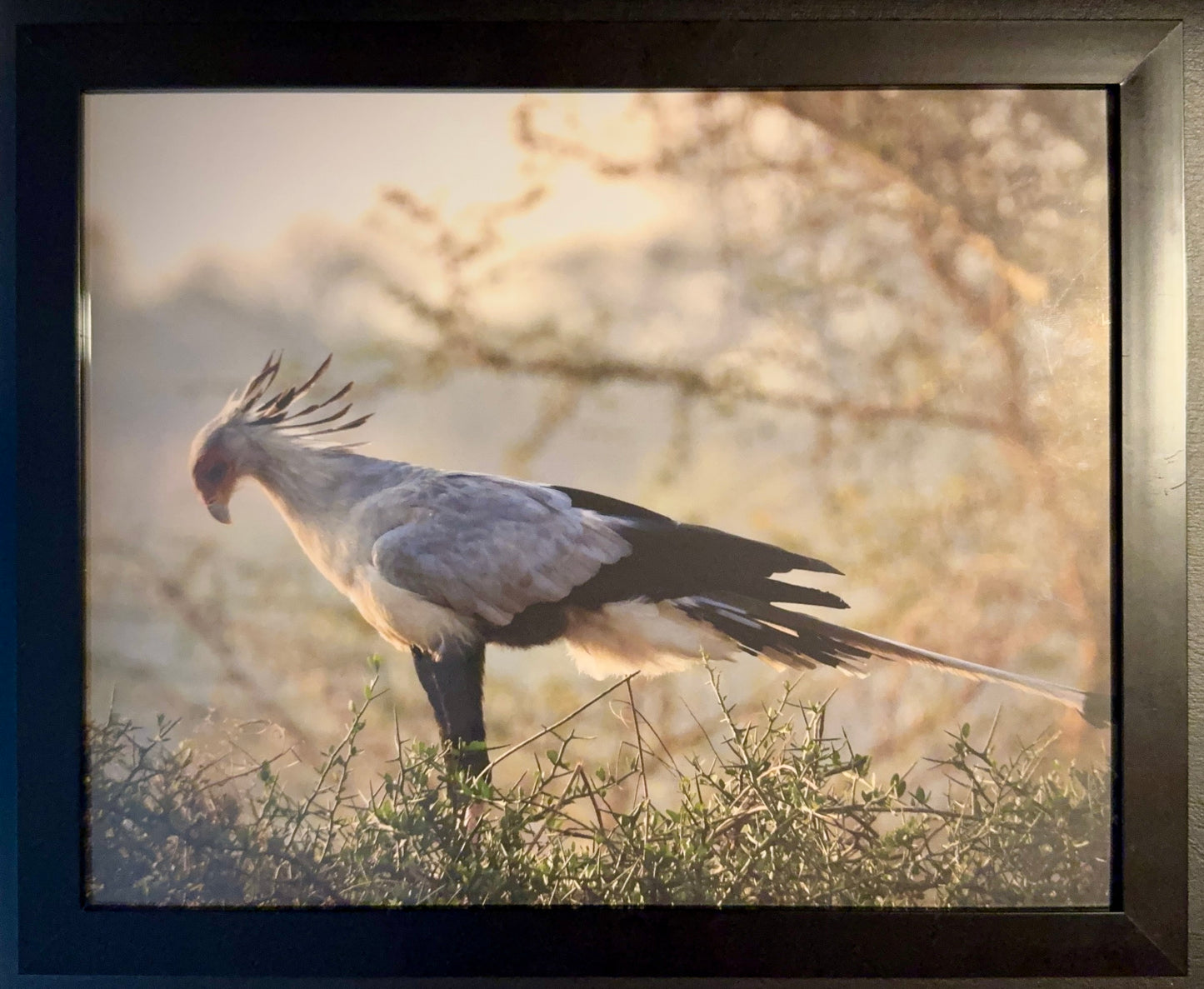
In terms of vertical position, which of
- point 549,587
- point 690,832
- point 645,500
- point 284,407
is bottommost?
point 690,832

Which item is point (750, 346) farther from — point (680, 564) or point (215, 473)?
point (215, 473)

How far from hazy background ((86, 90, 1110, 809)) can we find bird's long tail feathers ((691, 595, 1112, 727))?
0.02 meters

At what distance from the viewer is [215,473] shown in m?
1.04

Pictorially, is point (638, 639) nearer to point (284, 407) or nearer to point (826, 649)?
point (826, 649)

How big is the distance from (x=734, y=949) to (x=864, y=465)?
610 millimetres

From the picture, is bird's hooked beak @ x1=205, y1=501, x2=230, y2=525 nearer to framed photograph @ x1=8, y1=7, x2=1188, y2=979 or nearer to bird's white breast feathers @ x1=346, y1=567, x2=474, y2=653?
framed photograph @ x1=8, y1=7, x2=1188, y2=979

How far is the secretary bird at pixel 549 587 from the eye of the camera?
3.35 feet

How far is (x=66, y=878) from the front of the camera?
1031mm

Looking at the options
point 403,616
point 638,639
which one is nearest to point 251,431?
point 403,616

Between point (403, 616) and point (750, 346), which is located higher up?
point (750, 346)

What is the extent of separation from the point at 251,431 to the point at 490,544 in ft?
1.09

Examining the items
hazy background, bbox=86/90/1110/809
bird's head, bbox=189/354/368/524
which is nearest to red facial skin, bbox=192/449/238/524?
bird's head, bbox=189/354/368/524

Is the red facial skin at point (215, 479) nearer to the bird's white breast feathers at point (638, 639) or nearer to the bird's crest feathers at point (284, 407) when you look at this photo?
the bird's crest feathers at point (284, 407)

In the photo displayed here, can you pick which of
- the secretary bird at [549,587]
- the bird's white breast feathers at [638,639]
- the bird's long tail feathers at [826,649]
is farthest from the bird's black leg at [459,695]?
the bird's long tail feathers at [826,649]
